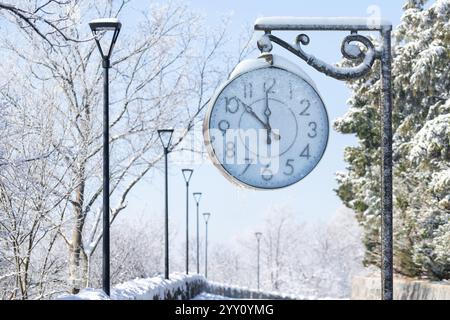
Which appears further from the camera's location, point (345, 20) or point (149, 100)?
point (149, 100)

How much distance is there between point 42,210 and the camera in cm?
1698

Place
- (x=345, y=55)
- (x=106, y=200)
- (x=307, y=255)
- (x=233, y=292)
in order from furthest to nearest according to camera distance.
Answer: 1. (x=307, y=255)
2. (x=233, y=292)
3. (x=106, y=200)
4. (x=345, y=55)

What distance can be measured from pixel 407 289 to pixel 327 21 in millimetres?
18040

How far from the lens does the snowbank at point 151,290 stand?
980 centimetres

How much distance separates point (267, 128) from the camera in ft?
12.5

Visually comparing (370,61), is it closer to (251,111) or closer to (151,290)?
(251,111)

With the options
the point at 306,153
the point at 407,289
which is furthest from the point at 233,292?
the point at 306,153

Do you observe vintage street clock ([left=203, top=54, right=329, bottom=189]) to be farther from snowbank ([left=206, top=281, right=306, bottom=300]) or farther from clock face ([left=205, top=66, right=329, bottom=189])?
snowbank ([left=206, top=281, right=306, bottom=300])

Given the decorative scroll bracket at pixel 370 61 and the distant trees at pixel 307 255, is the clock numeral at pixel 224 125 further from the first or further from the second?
the distant trees at pixel 307 255

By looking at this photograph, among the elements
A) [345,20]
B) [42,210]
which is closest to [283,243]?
[42,210]

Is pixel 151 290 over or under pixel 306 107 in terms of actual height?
under

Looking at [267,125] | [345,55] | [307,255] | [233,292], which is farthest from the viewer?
[307,255]

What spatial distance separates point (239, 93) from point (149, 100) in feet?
68.1
